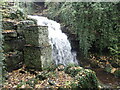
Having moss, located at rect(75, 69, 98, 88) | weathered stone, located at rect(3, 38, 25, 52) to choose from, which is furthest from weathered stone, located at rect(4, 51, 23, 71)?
moss, located at rect(75, 69, 98, 88)

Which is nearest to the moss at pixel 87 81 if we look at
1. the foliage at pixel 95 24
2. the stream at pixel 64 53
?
the stream at pixel 64 53

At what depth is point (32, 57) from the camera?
5.20 m

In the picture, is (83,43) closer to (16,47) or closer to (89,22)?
(89,22)

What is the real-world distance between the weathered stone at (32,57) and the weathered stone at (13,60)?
0.27m

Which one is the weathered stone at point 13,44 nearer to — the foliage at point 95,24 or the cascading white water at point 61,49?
the cascading white water at point 61,49

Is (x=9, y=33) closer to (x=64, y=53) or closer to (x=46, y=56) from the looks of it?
(x=46, y=56)

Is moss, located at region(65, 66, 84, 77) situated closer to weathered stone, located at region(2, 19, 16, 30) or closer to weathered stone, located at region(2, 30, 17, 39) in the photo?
weathered stone, located at region(2, 30, 17, 39)

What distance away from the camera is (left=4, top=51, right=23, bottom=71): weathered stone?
5.05m

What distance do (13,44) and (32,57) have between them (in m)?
1.09

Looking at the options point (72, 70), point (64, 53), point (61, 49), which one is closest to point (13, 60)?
point (72, 70)

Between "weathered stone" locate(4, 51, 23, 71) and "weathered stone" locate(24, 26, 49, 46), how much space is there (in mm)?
761

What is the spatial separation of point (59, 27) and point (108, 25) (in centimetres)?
343

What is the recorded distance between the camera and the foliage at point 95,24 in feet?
22.0

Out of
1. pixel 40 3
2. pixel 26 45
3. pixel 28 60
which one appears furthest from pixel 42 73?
pixel 40 3
